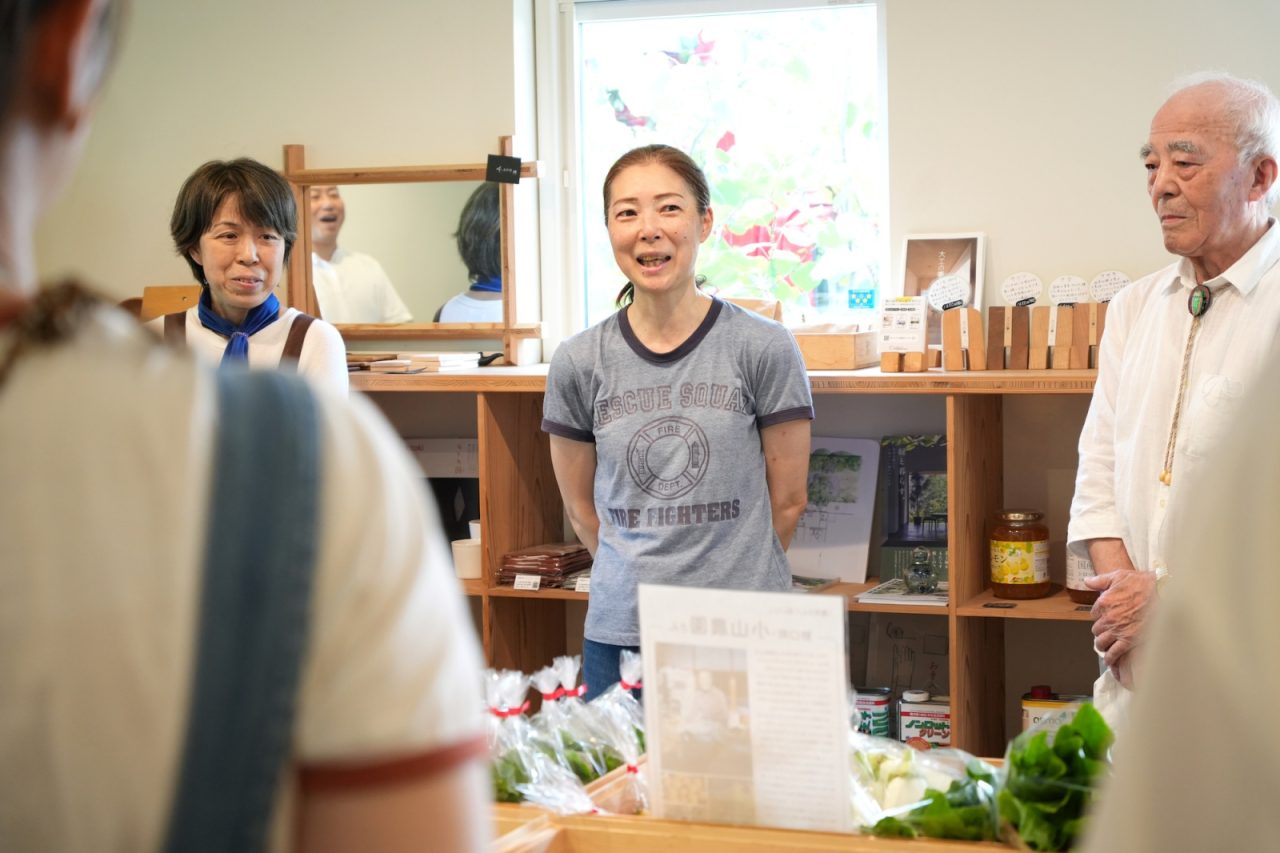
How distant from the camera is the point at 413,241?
13.8 feet

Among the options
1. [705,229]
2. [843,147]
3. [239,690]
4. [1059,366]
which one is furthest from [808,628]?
[843,147]

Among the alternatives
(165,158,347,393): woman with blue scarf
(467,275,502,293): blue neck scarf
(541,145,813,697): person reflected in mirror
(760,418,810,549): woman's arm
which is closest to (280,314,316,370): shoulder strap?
(165,158,347,393): woman with blue scarf

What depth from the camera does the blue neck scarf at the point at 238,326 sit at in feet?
9.27

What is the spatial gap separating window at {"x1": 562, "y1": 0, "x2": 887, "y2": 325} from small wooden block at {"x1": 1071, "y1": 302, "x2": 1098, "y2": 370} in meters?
0.71

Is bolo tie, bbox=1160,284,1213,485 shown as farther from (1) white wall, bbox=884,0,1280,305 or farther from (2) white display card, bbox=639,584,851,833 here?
(2) white display card, bbox=639,584,851,833

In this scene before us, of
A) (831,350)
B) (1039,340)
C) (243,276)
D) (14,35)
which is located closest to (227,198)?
(243,276)

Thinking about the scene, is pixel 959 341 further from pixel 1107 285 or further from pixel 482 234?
pixel 482 234

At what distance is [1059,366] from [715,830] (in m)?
2.26

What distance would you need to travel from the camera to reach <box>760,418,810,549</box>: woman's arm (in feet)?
9.04

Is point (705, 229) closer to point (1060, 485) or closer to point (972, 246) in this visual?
point (972, 246)

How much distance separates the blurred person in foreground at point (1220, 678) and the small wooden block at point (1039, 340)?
123 inches

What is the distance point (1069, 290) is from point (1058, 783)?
7.91 feet

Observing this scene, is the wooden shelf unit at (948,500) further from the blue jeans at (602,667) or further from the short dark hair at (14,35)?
the short dark hair at (14,35)

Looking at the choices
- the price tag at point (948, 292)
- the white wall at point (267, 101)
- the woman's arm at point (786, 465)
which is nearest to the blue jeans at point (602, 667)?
the woman's arm at point (786, 465)
